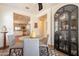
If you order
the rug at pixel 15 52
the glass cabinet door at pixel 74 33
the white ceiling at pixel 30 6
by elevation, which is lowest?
the rug at pixel 15 52

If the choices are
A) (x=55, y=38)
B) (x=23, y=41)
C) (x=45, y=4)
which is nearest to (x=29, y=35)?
(x=23, y=41)

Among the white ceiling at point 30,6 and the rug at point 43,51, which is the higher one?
the white ceiling at point 30,6

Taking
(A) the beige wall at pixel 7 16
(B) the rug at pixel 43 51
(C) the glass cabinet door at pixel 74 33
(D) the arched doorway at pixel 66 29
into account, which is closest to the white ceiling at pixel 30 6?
(A) the beige wall at pixel 7 16

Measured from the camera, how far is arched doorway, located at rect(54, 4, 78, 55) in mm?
2217

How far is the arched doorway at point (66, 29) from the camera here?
7.27 feet

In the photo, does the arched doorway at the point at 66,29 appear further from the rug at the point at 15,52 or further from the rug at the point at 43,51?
the rug at the point at 15,52

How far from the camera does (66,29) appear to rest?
2281 millimetres

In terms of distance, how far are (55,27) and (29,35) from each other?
521 millimetres

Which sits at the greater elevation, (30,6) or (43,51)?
(30,6)

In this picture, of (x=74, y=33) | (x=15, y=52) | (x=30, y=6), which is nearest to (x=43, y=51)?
(x=15, y=52)

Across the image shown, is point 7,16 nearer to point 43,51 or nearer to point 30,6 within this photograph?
point 30,6

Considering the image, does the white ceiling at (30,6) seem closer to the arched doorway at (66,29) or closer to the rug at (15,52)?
the arched doorway at (66,29)

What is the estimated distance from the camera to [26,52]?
2.27 metres

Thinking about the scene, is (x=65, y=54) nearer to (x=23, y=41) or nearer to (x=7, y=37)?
(x=23, y=41)
